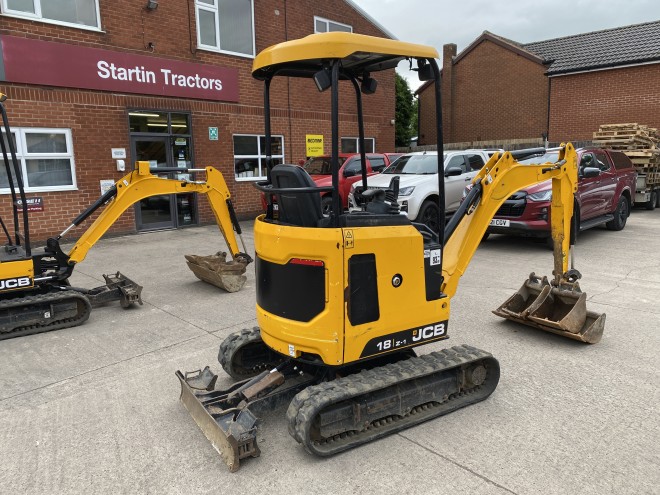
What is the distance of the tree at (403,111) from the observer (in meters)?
36.4

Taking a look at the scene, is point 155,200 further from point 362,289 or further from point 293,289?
point 362,289

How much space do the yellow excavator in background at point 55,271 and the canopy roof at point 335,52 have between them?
11.0 ft

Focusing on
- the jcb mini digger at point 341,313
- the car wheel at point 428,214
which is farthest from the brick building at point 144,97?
the jcb mini digger at point 341,313

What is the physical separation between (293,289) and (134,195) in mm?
4032

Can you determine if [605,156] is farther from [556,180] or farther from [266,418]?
[266,418]

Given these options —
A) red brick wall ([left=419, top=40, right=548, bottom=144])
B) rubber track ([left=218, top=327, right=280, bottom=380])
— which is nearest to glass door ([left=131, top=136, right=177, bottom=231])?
rubber track ([left=218, top=327, right=280, bottom=380])

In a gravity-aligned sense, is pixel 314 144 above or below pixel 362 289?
above

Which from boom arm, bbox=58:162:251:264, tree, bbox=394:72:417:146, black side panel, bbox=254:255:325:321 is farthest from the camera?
tree, bbox=394:72:417:146

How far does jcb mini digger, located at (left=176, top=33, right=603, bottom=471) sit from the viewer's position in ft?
10.4

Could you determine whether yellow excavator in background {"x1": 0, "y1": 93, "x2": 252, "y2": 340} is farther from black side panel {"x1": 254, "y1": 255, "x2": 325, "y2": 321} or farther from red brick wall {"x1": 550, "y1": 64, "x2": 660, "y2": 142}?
red brick wall {"x1": 550, "y1": 64, "x2": 660, "y2": 142}

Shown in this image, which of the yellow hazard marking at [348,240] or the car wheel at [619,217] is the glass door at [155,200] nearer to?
the yellow hazard marking at [348,240]

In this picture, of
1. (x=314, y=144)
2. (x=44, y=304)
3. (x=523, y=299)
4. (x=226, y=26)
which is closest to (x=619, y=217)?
(x=523, y=299)

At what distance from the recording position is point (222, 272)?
7285 mm

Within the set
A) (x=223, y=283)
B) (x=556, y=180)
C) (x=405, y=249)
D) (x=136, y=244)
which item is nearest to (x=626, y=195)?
(x=556, y=180)
